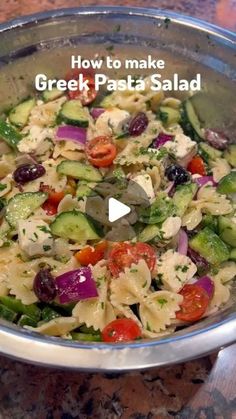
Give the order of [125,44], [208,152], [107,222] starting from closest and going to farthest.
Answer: [107,222]
[208,152]
[125,44]

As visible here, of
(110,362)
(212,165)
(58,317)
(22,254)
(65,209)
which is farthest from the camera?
(212,165)

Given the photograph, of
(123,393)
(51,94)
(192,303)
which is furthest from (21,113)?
(123,393)

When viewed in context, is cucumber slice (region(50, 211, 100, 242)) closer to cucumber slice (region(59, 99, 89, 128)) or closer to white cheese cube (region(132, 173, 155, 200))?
white cheese cube (region(132, 173, 155, 200))

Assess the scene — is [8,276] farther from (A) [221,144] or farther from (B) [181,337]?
(A) [221,144]

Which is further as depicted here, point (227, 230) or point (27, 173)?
point (27, 173)

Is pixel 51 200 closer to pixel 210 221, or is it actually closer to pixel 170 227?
pixel 170 227

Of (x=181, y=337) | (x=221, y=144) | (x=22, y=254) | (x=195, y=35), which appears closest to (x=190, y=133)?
(x=221, y=144)
